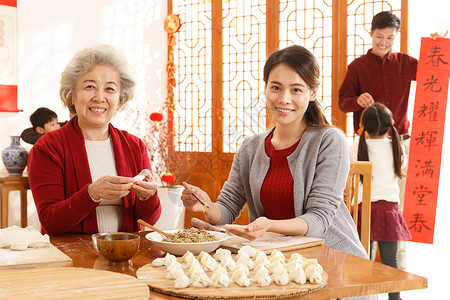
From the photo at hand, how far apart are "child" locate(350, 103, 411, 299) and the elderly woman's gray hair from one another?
1750 mm

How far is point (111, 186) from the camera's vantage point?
1.72 m

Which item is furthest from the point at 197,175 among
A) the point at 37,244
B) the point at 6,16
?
the point at 37,244

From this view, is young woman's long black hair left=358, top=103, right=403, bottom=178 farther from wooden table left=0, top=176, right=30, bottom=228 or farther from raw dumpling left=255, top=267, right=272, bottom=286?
wooden table left=0, top=176, right=30, bottom=228

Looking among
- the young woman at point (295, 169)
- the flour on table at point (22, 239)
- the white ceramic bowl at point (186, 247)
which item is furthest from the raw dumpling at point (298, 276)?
the flour on table at point (22, 239)

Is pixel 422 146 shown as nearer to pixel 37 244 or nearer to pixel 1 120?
pixel 37 244

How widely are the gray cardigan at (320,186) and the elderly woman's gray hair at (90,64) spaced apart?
0.65 metres

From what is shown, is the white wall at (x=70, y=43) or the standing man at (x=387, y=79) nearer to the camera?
the standing man at (x=387, y=79)

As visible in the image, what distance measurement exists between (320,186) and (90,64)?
39.8 inches

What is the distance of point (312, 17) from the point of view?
475 cm

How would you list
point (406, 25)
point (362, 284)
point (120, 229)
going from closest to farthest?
point (362, 284)
point (120, 229)
point (406, 25)

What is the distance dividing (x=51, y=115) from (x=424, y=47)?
9.88 feet

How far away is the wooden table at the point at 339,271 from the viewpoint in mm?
1146

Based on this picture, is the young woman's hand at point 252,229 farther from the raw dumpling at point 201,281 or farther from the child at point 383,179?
the child at point 383,179

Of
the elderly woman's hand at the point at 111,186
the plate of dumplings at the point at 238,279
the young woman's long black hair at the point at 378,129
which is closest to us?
the plate of dumplings at the point at 238,279
